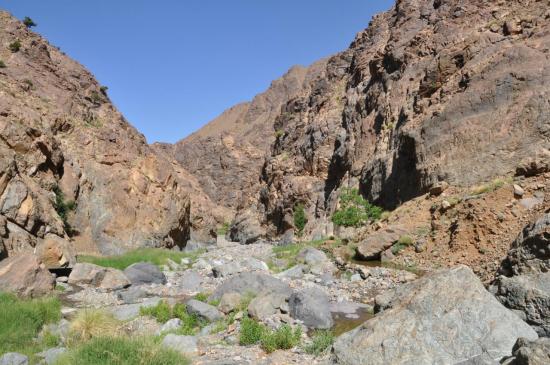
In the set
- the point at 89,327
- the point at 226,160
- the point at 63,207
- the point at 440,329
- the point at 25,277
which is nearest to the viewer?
A: the point at 440,329

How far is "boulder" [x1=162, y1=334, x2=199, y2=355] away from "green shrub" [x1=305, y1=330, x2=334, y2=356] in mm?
1978

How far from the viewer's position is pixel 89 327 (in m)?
7.71

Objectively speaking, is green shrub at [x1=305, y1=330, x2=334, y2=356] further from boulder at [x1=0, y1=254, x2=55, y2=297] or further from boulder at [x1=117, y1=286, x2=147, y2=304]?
boulder at [x1=0, y1=254, x2=55, y2=297]

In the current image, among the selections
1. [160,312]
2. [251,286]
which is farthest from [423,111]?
[160,312]

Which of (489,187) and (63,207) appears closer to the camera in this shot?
(489,187)

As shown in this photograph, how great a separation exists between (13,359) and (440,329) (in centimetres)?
625

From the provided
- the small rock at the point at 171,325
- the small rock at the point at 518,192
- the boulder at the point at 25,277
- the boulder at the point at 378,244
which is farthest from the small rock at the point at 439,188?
the boulder at the point at 25,277

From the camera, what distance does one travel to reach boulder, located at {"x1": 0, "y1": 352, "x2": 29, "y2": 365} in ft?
21.0

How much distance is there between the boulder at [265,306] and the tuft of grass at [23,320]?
3.91m

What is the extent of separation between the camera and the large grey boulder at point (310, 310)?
8578 mm

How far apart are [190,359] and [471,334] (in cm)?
412

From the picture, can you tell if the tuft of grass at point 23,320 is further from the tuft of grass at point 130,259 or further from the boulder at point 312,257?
the boulder at point 312,257

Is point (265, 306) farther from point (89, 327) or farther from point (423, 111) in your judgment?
point (423, 111)

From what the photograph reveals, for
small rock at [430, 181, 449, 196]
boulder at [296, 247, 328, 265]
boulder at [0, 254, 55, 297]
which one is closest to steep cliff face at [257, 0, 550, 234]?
small rock at [430, 181, 449, 196]
